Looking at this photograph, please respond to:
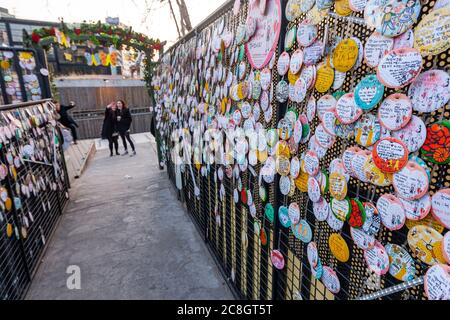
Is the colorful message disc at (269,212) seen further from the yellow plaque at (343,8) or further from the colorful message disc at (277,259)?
the yellow plaque at (343,8)

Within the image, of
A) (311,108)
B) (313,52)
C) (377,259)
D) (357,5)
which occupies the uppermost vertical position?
(357,5)

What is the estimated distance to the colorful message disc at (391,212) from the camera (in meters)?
0.78

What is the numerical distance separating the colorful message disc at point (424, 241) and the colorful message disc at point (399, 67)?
15.8 inches

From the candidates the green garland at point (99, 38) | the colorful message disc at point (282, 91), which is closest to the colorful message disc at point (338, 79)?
the colorful message disc at point (282, 91)

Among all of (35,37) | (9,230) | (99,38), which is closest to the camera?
(9,230)

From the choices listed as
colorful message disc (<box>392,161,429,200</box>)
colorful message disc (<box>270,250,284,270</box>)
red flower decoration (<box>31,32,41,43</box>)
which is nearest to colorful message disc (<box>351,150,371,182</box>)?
colorful message disc (<box>392,161,429,200</box>)

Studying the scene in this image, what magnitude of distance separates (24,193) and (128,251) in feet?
4.12

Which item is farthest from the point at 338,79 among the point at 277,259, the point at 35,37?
the point at 35,37

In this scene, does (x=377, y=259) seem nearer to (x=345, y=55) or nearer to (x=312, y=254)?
(x=312, y=254)

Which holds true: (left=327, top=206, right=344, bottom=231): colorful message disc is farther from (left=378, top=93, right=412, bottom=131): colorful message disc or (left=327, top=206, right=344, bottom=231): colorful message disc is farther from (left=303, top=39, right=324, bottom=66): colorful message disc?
(left=303, top=39, right=324, bottom=66): colorful message disc

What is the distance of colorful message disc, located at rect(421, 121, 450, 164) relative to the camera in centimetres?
64

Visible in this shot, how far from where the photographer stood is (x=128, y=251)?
10.3ft

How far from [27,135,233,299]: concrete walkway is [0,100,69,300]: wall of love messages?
0.24 metres
